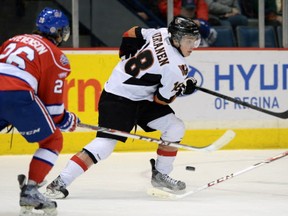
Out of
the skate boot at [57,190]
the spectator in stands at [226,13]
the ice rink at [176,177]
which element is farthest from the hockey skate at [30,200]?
the spectator in stands at [226,13]

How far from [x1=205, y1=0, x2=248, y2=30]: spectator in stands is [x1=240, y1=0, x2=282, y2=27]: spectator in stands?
6cm

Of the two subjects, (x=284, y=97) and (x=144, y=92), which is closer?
(x=144, y=92)

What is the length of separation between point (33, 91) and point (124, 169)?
7.82ft

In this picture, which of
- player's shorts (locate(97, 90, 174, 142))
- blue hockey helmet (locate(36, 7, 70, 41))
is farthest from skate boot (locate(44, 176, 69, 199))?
blue hockey helmet (locate(36, 7, 70, 41))

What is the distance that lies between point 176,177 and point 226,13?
2402mm

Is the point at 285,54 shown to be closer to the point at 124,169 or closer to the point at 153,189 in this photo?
the point at 124,169

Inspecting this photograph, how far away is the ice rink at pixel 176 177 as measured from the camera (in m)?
5.15

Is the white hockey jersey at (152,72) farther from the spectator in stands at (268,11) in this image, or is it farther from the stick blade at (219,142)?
the spectator in stands at (268,11)

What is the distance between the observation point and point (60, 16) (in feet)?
16.1

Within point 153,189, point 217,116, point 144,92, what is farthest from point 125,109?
point 217,116

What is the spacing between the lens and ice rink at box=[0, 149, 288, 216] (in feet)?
16.9

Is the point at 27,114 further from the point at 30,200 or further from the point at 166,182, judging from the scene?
the point at 166,182

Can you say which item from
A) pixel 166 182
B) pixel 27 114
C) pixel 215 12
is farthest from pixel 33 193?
pixel 215 12

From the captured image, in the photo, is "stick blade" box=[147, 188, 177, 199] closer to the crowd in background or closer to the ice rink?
the ice rink
